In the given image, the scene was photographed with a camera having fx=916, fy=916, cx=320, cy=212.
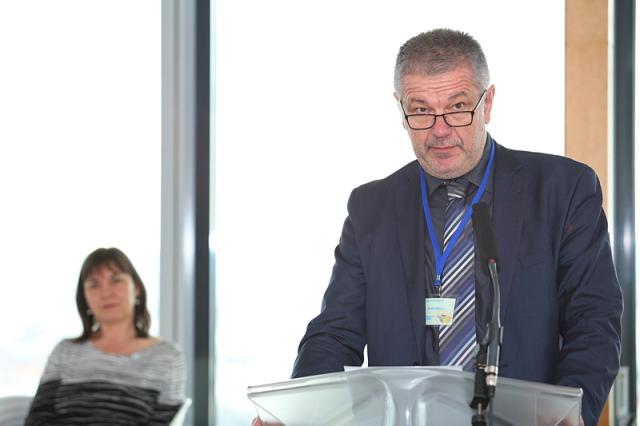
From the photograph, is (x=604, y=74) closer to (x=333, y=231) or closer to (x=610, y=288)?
(x=333, y=231)

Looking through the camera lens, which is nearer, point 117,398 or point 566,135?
point 117,398

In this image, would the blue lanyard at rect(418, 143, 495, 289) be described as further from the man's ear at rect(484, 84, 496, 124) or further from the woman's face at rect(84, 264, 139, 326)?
the woman's face at rect(84, 264, 139, 326)

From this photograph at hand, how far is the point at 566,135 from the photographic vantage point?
4.62 metres

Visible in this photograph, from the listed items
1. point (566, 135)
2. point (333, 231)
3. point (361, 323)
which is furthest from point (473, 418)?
point (566, 135)

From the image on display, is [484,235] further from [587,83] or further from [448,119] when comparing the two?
[587,83]

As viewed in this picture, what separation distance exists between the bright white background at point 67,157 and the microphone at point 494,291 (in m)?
2.56

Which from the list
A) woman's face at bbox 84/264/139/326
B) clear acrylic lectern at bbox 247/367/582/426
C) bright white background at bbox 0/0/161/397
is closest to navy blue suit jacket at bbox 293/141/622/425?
clear acrylic lectern at bbox 247/367/582/426

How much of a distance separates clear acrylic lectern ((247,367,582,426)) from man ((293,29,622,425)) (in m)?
0.66

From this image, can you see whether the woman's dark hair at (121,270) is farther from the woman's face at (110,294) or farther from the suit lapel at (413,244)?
the suit lapel at (413,244)

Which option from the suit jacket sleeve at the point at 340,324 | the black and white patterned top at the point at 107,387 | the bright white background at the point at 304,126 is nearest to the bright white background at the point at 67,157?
the black and white patterned top at the point at 107,387

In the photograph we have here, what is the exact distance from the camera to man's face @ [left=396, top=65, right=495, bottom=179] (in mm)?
2438

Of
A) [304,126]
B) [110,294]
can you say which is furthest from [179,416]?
[304,126]

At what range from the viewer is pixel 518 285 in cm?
243

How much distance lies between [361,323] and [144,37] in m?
2.42
